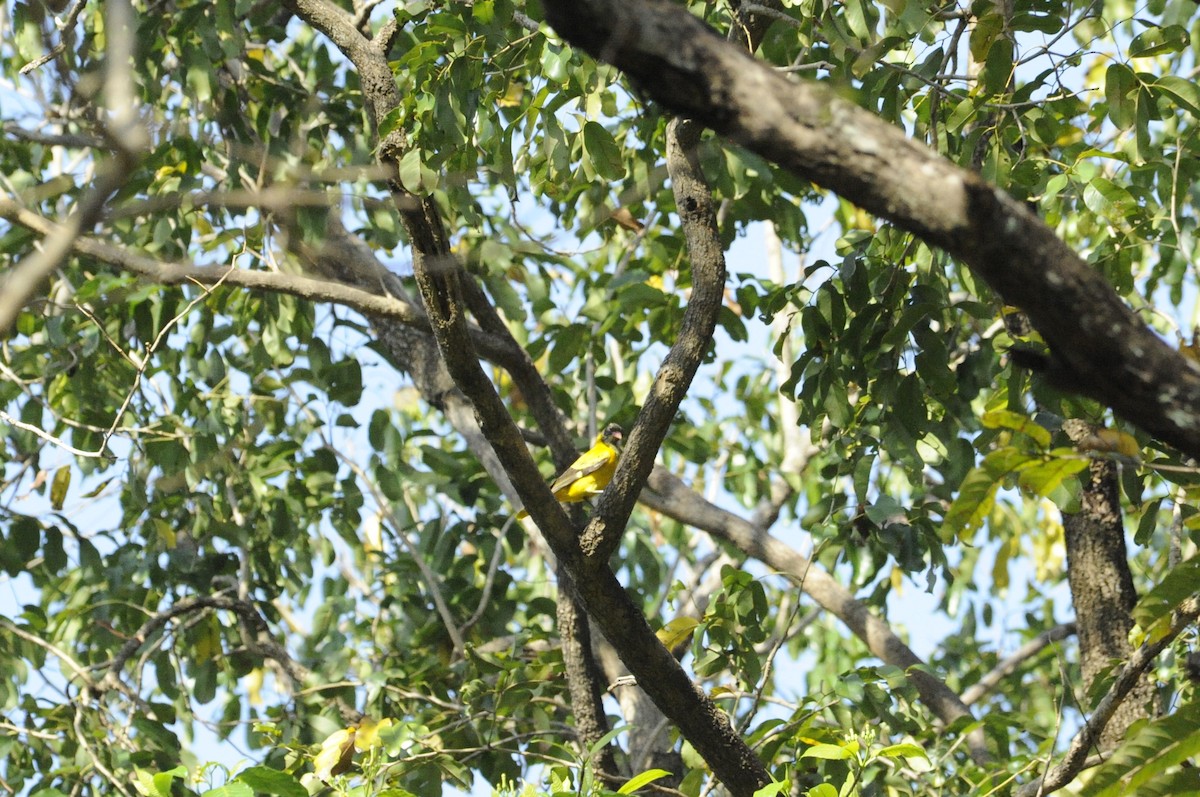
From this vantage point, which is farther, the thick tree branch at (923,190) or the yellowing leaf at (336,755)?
the yellowing leaf at (336,755)

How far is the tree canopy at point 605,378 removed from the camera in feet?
5.79

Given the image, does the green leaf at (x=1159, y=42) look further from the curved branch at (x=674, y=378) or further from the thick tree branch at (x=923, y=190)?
the thick tree branch at (x=923, y=190)

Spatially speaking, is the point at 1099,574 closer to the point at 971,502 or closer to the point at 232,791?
the point at 971,502

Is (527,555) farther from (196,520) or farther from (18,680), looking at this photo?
(18,680)

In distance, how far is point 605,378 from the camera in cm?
480

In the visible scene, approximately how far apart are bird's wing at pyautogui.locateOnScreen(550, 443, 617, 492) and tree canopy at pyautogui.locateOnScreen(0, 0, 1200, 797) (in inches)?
6.3

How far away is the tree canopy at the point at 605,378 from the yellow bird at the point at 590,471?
165 millimetres

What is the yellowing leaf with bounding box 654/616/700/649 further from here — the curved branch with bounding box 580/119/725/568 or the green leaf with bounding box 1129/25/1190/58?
the green leaf with bounding box 1129/25/1190/58

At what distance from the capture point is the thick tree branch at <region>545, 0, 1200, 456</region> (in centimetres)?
158

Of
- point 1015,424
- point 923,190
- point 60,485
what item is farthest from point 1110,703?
point 60,485

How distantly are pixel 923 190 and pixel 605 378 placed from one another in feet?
10.6

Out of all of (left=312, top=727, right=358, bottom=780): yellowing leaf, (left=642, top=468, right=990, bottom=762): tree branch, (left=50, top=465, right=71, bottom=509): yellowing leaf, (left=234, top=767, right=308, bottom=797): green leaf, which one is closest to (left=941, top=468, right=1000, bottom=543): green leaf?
(left=234, top=767, right=308, bottom=797): green leaf

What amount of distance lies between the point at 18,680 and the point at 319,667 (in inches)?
44.1

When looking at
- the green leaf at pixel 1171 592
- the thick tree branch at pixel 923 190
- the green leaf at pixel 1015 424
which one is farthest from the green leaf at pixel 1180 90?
the thick tree branch at pixel 923 190
